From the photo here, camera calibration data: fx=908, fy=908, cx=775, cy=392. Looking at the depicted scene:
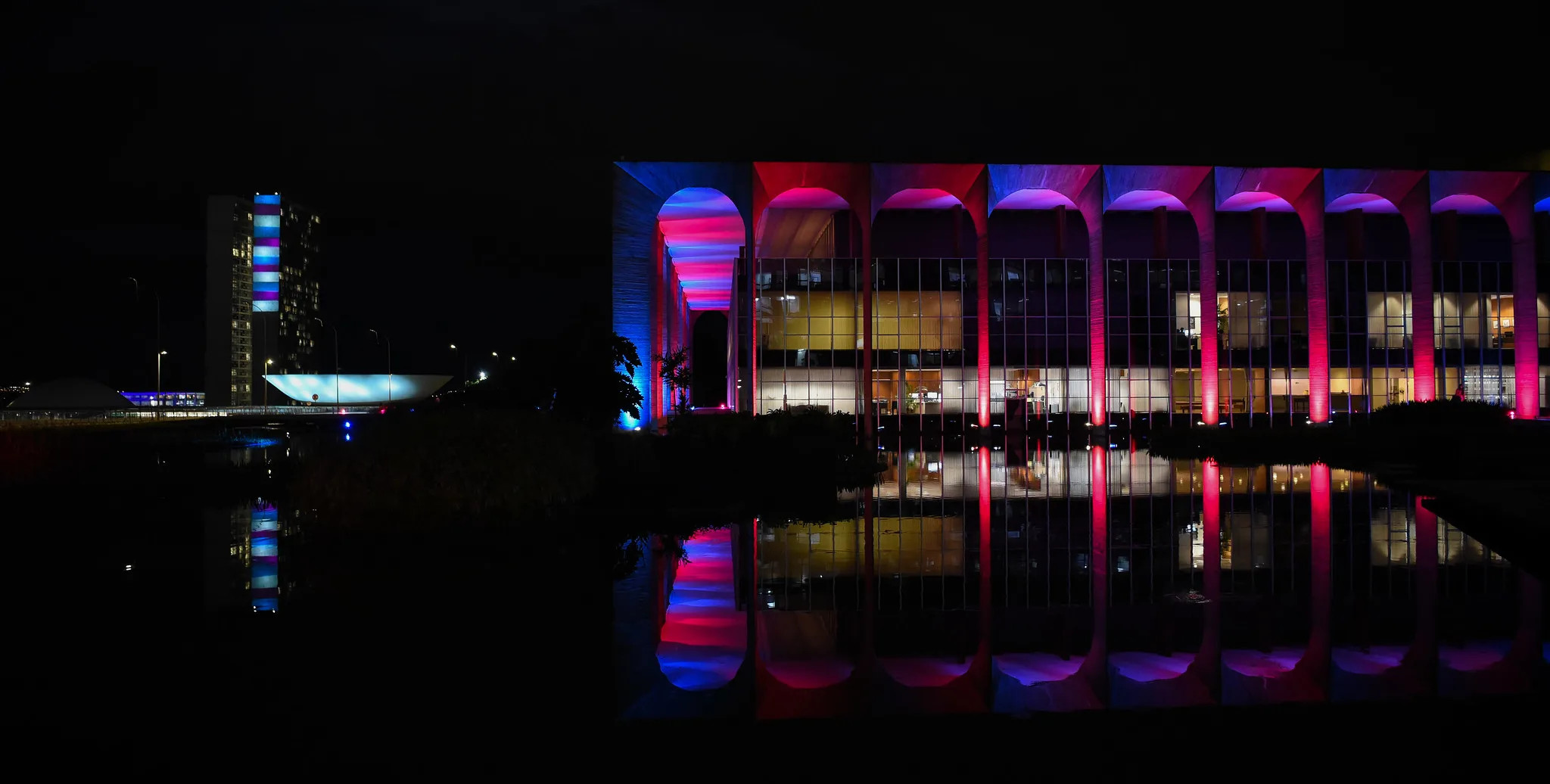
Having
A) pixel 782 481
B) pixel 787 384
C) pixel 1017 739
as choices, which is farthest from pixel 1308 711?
pixel 787 384

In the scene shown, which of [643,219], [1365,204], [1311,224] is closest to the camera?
[643,219]

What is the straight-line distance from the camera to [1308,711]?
5.26 meters

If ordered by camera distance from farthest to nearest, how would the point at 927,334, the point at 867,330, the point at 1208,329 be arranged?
1. the point at 927,334
2. the point at 1208,329
3. the point at 867,330

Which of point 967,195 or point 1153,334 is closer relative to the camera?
point 967,195

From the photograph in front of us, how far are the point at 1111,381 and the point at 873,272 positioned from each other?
516 inches

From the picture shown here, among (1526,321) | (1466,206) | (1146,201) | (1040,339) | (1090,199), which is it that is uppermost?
(1146,201)

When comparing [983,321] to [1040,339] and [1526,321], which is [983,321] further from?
[1526,321]

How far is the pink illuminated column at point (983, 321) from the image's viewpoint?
136ft

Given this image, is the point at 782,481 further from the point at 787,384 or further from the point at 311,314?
the point at 311,314

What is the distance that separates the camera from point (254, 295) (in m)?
119

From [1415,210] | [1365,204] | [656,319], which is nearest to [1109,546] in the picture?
[656,319]

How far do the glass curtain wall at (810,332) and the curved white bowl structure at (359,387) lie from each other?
1567 inches

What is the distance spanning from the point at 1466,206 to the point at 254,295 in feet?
416

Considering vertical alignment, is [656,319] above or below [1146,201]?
below
